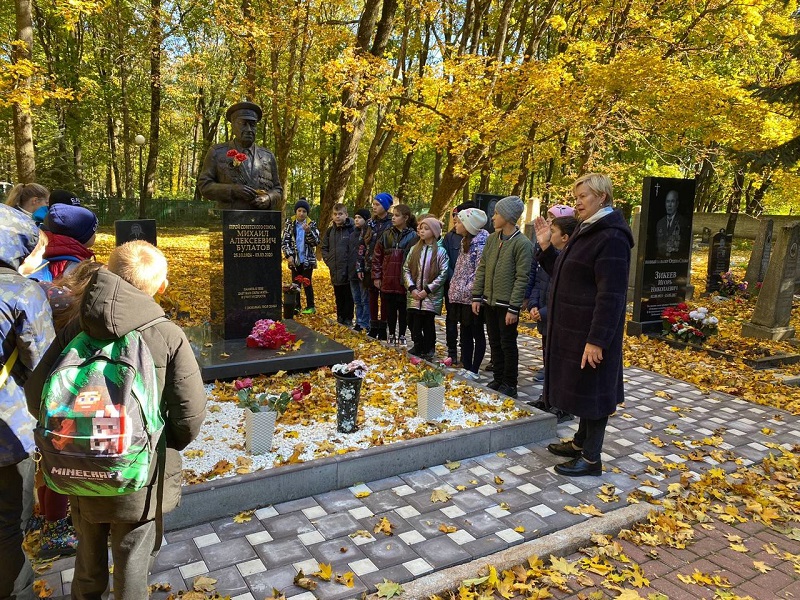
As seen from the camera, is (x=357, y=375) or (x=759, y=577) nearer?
(x=759, y=577)

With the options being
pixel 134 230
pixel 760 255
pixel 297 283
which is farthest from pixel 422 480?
pixel 760 255

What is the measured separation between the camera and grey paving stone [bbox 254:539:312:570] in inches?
129

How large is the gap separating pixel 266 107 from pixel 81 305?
23915 millimetres

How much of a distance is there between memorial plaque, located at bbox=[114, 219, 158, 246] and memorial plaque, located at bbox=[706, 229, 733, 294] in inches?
527

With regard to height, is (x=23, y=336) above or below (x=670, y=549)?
above

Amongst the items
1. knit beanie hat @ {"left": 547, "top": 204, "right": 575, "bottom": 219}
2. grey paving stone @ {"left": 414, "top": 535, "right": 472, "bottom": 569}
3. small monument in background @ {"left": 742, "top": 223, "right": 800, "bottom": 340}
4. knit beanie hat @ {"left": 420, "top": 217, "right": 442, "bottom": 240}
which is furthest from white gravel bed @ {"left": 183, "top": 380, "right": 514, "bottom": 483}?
small monument in background @ {"left": 742, "top": 223, "right": 800, "bottom": 340}

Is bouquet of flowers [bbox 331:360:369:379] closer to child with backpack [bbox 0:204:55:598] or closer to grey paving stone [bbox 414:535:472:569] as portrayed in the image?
grey paving stone [bbox 414:535:472:569]

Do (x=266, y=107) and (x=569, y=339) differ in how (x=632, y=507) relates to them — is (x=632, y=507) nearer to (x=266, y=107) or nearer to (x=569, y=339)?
(x=569, y=339)

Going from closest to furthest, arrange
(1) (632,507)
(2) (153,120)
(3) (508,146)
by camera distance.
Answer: (1) (632,507)
(3) (508,146)
(2) (153,120)

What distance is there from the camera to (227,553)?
3328mm

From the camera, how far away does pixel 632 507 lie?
3998mm

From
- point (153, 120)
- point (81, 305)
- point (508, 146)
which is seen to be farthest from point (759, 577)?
point (153, 120)

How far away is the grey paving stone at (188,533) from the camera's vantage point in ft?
11.4

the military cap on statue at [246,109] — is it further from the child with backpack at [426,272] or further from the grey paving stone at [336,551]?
the grey paving stone at [336,551]
